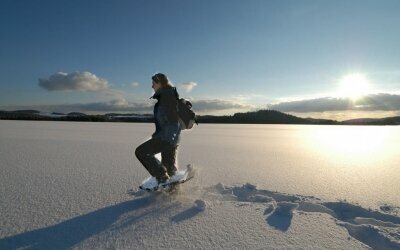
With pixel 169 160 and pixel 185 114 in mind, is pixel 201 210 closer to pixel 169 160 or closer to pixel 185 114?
pixel 169 160

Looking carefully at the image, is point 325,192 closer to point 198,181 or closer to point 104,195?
point 198,181

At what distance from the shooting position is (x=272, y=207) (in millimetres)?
3471

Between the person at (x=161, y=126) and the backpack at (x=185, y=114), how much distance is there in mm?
101

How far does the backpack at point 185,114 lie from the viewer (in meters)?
3.95

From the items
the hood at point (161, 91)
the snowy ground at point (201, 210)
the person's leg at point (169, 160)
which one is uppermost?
the hood at point (161, 91)

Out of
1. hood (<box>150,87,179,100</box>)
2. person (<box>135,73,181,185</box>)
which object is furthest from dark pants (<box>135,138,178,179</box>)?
Result: hood (<box>150,87,179,100</box>)

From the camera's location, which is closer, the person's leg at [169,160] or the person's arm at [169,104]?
the person's arm at [169,104]

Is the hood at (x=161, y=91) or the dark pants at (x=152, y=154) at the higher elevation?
the hood at (x=161, y=91)

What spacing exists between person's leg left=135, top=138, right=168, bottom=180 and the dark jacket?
9 cm

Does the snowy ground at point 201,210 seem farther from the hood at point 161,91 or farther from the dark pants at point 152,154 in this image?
the hood at point 161,91

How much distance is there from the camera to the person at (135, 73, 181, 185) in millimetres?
3781

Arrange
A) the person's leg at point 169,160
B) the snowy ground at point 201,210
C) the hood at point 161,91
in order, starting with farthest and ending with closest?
the person's leg at point 169,160 < the hood at point 161,91 < the snowy ground at point 201,210

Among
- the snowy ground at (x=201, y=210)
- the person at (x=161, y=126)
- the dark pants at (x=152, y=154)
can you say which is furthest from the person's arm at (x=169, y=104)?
the snowy ground at (x=201, y=210)

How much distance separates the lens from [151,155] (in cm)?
387
